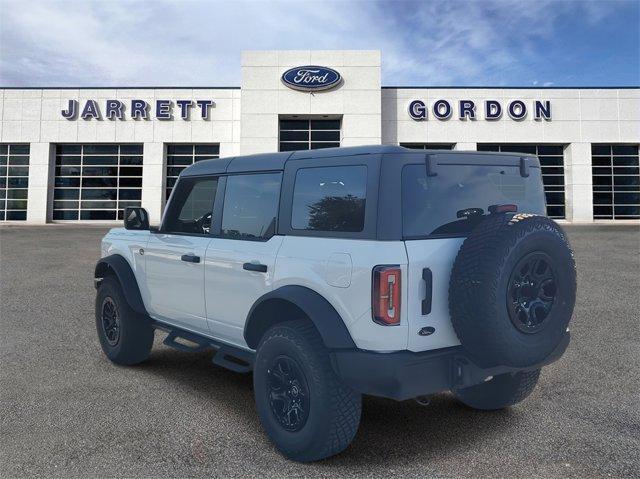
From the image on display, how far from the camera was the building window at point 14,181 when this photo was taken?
92.2ft

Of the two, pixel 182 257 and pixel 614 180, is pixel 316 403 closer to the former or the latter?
pixel 182 257

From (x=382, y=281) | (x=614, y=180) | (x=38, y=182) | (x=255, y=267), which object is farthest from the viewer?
(x=614, y=180)

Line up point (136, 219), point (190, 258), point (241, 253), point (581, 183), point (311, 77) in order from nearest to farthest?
point (241, 253) < point (190, 258) < point (136, 219) < point (311, 77) < point (581, 183)

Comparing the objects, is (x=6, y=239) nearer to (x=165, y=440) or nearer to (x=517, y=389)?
(x=165, y=440)

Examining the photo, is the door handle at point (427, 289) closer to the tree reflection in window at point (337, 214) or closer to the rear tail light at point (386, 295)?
the rear tail light at point (386, 295)

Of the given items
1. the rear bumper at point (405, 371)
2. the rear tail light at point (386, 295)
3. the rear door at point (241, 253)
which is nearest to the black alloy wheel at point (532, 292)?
the rear bumper at point (405, 371)

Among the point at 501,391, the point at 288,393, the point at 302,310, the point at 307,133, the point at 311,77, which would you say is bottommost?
the point at 501,391

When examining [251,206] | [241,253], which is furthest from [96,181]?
[241,253]

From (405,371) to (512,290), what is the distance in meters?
0.77

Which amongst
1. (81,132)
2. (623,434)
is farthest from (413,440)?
(81,132)

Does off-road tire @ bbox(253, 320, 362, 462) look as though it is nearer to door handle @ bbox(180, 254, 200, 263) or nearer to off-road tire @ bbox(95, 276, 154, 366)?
door handle @ bbox(180, 254, 200, 263)

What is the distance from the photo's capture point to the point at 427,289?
2834 millimetres

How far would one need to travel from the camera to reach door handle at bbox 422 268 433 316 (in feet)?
9.28

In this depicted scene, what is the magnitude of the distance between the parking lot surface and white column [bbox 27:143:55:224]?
2461cm
